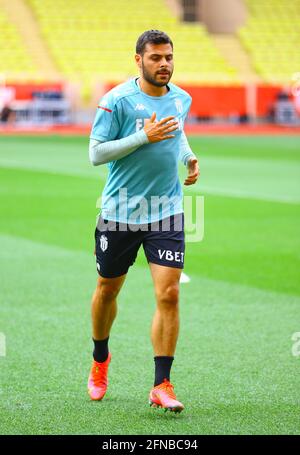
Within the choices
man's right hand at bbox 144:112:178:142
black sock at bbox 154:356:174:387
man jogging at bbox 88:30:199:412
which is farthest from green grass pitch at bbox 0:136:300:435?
man's right hand at bbox 144:112:178:142

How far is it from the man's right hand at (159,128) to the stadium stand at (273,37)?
41470 millimetres

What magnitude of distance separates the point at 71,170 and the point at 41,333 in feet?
49.8

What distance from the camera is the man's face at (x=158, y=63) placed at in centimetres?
614

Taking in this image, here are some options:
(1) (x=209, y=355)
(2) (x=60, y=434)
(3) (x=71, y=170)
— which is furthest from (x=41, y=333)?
(3) (x=71, y=170)

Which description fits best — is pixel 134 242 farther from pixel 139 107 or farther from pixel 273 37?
pixel 273 37

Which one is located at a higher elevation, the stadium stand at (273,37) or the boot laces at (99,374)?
the stadium stand at (273,37)

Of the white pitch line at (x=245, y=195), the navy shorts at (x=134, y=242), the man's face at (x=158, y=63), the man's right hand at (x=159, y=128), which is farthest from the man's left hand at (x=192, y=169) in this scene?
the white pitch line at (x=245, y=195)

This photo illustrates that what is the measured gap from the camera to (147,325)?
861 centimetres

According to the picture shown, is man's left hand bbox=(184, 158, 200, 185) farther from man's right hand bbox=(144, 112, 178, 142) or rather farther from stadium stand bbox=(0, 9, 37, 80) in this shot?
stadium stand bbox=(0, 9, 37, 80)

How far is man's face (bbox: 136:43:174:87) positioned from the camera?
614cm

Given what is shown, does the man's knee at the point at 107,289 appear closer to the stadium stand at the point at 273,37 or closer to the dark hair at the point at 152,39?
the dark hair at the point at 152,39

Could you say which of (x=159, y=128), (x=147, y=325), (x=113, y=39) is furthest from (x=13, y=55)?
(x=159, y=128)

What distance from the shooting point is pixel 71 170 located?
23.2 metres

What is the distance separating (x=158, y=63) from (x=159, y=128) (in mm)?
420
